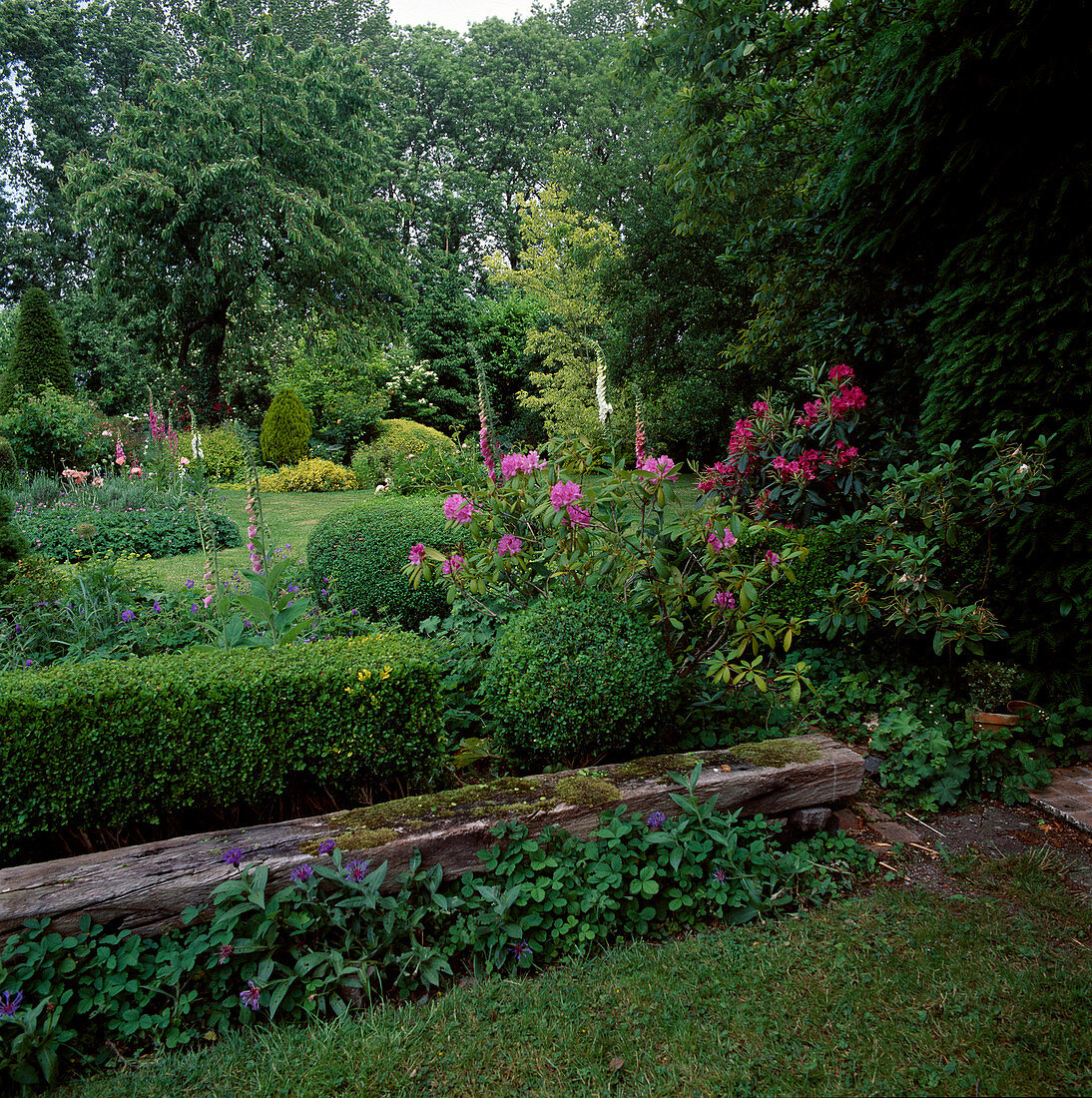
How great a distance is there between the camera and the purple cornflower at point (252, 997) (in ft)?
6.57

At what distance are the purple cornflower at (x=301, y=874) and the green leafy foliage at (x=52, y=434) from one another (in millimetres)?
10542

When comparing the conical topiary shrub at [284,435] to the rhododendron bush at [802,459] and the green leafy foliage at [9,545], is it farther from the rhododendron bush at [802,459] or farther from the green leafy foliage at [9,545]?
the rhododendron bush at [802,459]

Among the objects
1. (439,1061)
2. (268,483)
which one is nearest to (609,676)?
(439,1061)

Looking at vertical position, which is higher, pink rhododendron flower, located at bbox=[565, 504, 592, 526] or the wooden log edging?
pink rhododendron flower, located at bbox=[565, 504, 592, 526]

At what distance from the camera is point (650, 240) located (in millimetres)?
11445

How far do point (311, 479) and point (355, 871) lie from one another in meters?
11.8

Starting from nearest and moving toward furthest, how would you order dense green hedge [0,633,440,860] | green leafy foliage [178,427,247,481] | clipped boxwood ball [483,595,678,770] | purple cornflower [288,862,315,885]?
purple cornflower [288,862,315,885] → dense green hedge [0,633,440,860] → clipped boxwood ball [483,595,678,770] → green leafy foliage [178,427,247,481]

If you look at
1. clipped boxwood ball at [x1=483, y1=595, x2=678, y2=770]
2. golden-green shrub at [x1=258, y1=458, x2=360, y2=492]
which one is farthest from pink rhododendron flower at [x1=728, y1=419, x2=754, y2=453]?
golden-green shrub at [x1=258, y1=458, x2=360, y2=492]

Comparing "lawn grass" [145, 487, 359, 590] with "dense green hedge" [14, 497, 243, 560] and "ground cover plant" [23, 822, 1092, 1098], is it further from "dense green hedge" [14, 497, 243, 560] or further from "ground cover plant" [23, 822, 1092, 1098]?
"ground cover plant" [23, 822, 1092, 1098]

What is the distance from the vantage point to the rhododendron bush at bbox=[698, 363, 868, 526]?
14.7ft

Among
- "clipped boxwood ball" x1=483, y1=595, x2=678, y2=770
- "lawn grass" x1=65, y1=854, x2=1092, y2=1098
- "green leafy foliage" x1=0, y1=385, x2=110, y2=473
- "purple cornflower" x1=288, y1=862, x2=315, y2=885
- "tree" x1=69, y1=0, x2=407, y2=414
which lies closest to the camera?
"lawn grass" x1=65, y1=854, x2=1092, y2=1098

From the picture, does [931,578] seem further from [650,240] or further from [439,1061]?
[650,240]

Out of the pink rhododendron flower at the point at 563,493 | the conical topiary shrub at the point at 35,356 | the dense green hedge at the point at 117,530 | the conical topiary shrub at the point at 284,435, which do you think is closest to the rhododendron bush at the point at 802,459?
the pink rhododendron flower at the point at 563,493

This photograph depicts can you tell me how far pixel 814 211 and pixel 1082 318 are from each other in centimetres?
264
